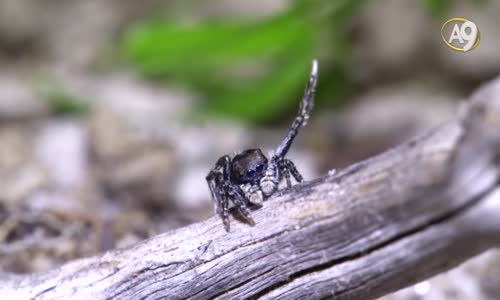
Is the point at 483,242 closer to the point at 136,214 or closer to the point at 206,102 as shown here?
the point at 136,214

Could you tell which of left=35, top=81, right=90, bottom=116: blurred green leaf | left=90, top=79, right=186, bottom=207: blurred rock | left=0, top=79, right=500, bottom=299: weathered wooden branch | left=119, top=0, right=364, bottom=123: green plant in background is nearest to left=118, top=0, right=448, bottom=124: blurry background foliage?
left=119, top=0, right=364, bottom=123: green plant in background

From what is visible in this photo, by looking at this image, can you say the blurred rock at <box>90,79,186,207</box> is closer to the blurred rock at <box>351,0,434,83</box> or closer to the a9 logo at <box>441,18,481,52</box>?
the blurred rock at <box>351,0,434,83</box>

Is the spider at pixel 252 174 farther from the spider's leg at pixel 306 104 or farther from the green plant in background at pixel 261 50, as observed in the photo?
the green plant in background at pixel 261 50

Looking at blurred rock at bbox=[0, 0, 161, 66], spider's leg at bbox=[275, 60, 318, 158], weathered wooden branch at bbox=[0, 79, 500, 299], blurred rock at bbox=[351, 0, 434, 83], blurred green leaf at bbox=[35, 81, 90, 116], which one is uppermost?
blurred rock at bbox=[0, 0, 161, 66]

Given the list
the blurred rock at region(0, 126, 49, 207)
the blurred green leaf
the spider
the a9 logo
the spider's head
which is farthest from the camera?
the blurred green leaf

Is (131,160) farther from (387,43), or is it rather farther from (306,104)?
(387,43)

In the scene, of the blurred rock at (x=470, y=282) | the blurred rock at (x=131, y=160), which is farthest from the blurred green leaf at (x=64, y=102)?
the blurred rock at (x=470, y=282)
